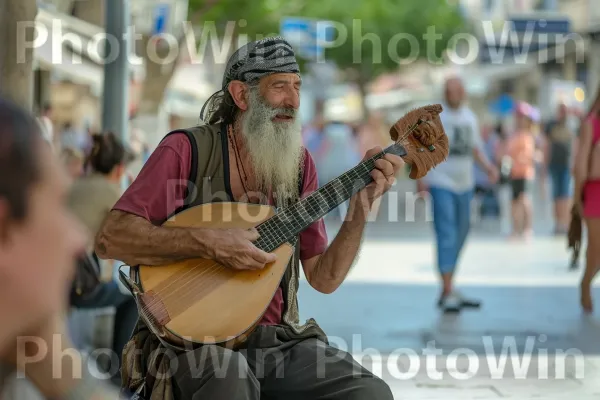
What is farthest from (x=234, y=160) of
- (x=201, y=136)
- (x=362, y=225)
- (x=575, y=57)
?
(x=575, y=57)

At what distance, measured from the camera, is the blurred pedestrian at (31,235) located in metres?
1.58

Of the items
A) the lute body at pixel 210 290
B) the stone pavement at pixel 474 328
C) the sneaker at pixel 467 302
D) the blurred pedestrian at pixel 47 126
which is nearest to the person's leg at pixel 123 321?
the blurred pedestrian at pixel 47 126

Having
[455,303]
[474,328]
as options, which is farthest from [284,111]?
[455,303]

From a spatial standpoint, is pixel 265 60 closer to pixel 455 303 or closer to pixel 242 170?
pixel 242 170

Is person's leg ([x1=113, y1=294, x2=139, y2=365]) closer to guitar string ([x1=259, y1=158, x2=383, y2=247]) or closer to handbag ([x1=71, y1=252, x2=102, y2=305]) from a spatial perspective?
handbag ([x1=71, y1=252, x2=102, y2=305])

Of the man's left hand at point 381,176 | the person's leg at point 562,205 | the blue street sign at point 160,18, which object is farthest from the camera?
the person's leg at point 562,205

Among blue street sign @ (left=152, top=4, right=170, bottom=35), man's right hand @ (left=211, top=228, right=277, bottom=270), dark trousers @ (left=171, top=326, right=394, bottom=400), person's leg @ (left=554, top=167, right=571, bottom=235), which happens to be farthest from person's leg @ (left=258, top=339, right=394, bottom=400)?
person's leg @ (left=554, top=167, right=571, bottom=235)

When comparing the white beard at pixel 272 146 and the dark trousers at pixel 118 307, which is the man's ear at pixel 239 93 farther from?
the dark trousers at pixel 118 307

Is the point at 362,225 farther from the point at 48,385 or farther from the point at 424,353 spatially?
the point at 424,353

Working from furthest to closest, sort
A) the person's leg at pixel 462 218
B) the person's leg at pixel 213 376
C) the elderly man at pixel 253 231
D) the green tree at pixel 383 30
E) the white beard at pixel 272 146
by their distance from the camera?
the green tree at pixel 383 30, the person's leg at pixel 462 218, the white beard at pixel 272 146, the elderly man at pixel 253 231, the person's leg at pixel 213 376

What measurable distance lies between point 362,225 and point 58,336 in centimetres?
199

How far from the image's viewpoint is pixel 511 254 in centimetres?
1399

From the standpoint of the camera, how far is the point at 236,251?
3.45 meters

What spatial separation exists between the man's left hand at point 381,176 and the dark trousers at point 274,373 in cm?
48
